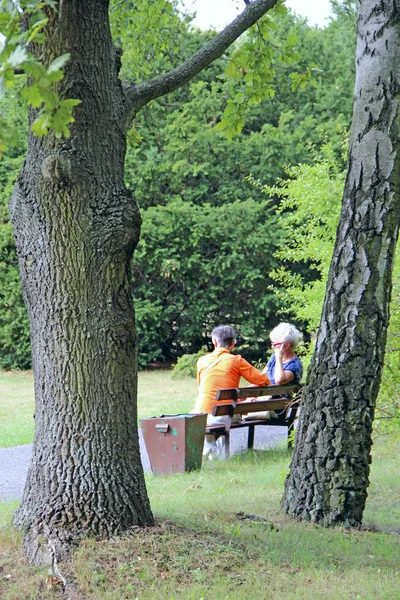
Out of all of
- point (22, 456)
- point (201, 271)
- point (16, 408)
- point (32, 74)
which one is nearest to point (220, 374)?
point (22, 456)

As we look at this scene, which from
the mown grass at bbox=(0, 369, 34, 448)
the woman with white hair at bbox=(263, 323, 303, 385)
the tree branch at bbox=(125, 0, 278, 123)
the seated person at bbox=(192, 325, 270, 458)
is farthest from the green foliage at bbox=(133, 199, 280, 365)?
the tree branch at bbox=(125, 0, 278, 123)

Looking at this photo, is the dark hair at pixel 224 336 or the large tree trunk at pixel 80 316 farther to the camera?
the dark hair at pixel 224 336

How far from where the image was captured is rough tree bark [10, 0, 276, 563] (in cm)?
475

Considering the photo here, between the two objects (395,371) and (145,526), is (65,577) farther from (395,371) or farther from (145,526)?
(395,371)

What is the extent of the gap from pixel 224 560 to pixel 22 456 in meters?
5.29

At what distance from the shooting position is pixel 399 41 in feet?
19.0

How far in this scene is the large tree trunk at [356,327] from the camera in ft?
18.4

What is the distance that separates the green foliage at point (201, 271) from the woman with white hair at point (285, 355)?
885 cm

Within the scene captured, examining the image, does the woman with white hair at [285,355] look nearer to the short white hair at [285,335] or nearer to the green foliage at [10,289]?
the short white hair at [285,335]

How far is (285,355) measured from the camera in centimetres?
934

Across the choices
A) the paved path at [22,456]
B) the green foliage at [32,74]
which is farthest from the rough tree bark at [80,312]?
the paved path at [22,456]

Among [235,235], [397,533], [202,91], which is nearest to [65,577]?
[397,533]

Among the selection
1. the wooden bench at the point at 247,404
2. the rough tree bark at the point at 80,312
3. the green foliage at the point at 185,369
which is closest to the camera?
the rough tree bark at the point at 80,312

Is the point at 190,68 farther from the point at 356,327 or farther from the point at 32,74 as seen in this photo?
the point at 32,74
